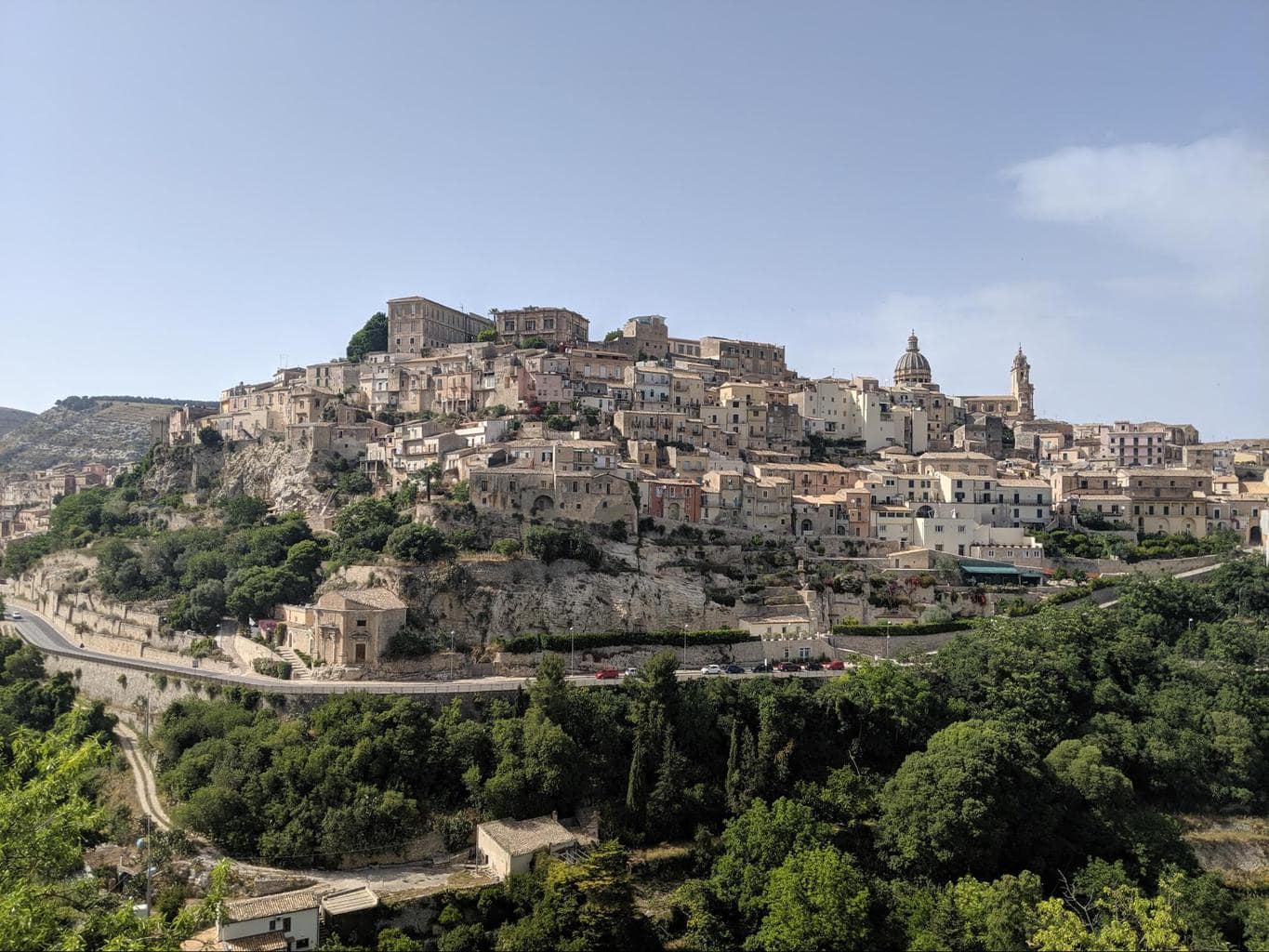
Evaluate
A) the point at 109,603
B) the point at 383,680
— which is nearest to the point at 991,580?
the point at 383,680

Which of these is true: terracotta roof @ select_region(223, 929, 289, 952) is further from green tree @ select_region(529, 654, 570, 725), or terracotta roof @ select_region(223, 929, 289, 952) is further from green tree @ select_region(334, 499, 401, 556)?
green tree @ select_region(334, 499, 401, 556)

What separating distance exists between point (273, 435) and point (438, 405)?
10026mm

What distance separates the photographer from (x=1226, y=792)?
116 feet

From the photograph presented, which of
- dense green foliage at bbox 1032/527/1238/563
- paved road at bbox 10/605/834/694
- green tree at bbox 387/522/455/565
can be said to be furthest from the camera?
dense green foliage at bbox 1032/527/1238/563

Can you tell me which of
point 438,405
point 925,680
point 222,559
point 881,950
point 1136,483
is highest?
point 438,405

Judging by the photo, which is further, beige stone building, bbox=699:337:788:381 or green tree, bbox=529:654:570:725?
beige stone building, bbox=699:337:788:381

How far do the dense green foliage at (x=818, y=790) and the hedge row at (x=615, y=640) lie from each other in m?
3.82

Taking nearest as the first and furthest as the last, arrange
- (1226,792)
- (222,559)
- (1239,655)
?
(1226,792) < (1239,655) < (222,559)

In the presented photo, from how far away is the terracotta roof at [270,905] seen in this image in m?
24.7

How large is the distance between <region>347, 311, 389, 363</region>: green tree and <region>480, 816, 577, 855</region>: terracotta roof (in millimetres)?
46905

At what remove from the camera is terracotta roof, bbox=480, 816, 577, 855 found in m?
28.5

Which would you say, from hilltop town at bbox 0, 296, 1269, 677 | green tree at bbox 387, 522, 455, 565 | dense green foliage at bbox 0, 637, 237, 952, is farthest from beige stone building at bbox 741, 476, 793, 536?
dense green foliage at bbox 0, 637, 237, 952

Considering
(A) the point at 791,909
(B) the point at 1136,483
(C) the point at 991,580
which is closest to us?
(A) the point at 791,909

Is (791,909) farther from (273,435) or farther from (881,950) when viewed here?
(273,435)
